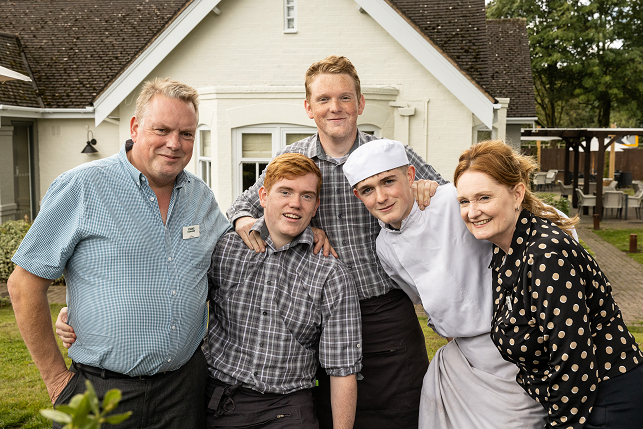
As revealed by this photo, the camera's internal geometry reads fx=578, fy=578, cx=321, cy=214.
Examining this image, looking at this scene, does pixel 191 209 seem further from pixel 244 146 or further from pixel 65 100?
pixel 65 100

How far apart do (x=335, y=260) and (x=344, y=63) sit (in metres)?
1.23

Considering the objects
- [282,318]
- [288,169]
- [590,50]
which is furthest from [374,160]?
[590,50]

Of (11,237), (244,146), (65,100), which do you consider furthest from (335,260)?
(65,100)

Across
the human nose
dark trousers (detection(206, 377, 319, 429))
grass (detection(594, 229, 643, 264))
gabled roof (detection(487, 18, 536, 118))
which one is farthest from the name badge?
gabled roof (detection(487, 18, 536, 118))

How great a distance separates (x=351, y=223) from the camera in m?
3.56

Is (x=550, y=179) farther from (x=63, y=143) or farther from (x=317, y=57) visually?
(x=63, y=143)

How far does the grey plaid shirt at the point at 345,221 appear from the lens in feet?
11.4

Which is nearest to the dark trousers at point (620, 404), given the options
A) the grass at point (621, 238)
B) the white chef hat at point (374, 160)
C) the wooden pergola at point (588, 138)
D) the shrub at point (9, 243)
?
the white chef hat at point (374, 160)

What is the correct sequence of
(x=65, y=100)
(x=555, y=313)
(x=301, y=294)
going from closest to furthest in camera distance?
(x=555, y=313), (x=301, y=294), (x=65, y=100)

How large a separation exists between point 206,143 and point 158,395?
9989mm

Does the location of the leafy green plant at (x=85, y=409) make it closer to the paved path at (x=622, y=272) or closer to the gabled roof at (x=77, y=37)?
the paved path at (x=622, y=272)

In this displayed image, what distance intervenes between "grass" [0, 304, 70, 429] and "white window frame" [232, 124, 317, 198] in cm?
495

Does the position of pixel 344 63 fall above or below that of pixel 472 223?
above

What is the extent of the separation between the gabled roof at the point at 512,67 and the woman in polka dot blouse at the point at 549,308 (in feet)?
51.2
